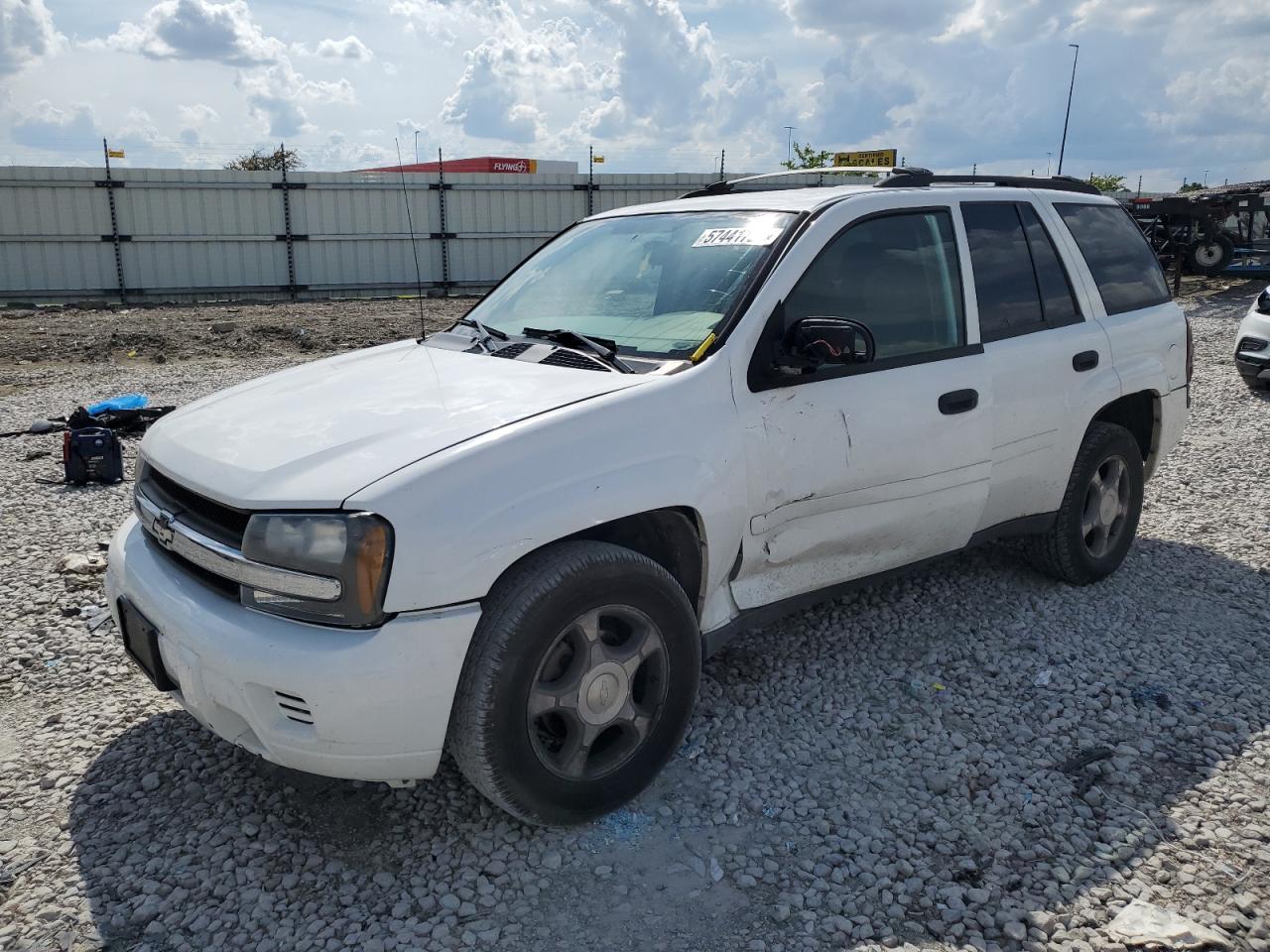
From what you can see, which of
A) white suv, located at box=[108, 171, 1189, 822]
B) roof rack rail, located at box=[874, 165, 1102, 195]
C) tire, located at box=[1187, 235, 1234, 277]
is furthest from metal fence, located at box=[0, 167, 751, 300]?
white suv, located at box=[108, 171, 1189, 822]

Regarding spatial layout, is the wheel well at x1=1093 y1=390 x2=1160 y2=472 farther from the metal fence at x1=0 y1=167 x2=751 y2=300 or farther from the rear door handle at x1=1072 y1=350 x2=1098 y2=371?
the metal fence at x1=0 y1=167 x2=751 y2=300

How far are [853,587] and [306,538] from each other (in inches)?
83.0

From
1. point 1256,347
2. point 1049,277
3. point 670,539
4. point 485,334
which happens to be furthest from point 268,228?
point 670,539

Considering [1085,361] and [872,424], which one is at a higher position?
[1085,361]

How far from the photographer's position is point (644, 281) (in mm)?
3678

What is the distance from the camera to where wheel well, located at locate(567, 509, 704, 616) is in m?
3.06

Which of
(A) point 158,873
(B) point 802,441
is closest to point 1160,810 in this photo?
(B) point 802,441

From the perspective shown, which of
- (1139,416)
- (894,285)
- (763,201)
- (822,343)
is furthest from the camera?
(1139,416)

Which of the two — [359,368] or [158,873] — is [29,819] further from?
[359,368]

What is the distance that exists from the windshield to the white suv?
0.01 metres

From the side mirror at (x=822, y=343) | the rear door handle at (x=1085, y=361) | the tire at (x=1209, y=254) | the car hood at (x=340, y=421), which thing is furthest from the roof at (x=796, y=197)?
the tire at (x=1209, y=254)

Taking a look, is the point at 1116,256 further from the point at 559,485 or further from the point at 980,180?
the point at 559,485

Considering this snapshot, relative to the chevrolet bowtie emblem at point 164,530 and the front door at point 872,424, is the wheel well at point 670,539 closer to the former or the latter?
the front door at point 872,424

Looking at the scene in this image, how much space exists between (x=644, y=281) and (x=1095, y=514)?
2.58 meters
